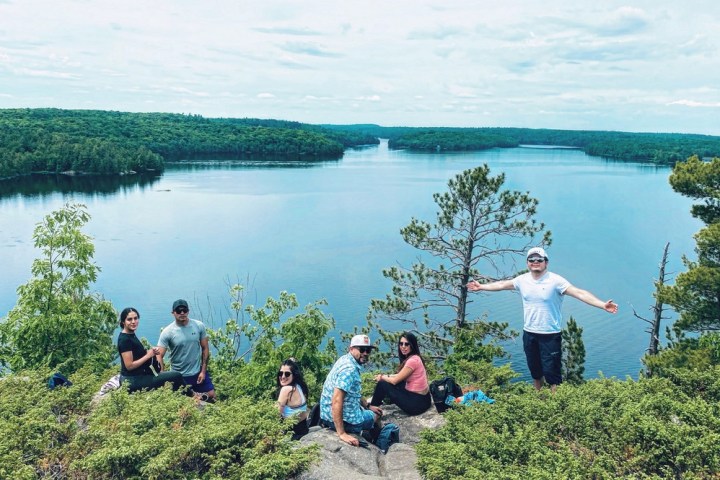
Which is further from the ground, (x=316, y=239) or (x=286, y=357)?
(x=286, y=357)

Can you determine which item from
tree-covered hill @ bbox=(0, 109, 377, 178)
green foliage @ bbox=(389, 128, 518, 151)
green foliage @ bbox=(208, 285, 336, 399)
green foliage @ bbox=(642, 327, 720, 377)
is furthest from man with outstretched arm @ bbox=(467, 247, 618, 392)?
green foliage @ bbox=(389, 128, 518, 151)

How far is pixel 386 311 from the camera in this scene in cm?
1340

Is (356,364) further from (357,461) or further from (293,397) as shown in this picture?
(357,461)

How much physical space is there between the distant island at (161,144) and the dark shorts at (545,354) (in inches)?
2178

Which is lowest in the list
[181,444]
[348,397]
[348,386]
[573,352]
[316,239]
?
[316,239]

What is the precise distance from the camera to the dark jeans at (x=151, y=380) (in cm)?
576

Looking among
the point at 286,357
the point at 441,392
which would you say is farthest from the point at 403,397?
the point at 286,357

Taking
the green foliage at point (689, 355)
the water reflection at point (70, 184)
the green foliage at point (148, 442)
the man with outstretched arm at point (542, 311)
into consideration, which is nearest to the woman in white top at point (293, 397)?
the green foliage at point (148, 442)

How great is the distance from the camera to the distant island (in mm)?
66938

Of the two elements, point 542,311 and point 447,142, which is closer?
point 542,311

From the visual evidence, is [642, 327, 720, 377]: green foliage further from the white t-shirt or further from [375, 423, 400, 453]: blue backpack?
[375, 423, 400, 453]: blue backpack

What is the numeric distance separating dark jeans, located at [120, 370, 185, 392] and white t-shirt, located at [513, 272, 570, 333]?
365 centimetres

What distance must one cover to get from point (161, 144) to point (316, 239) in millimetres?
69664

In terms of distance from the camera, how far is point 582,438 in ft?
13.6
